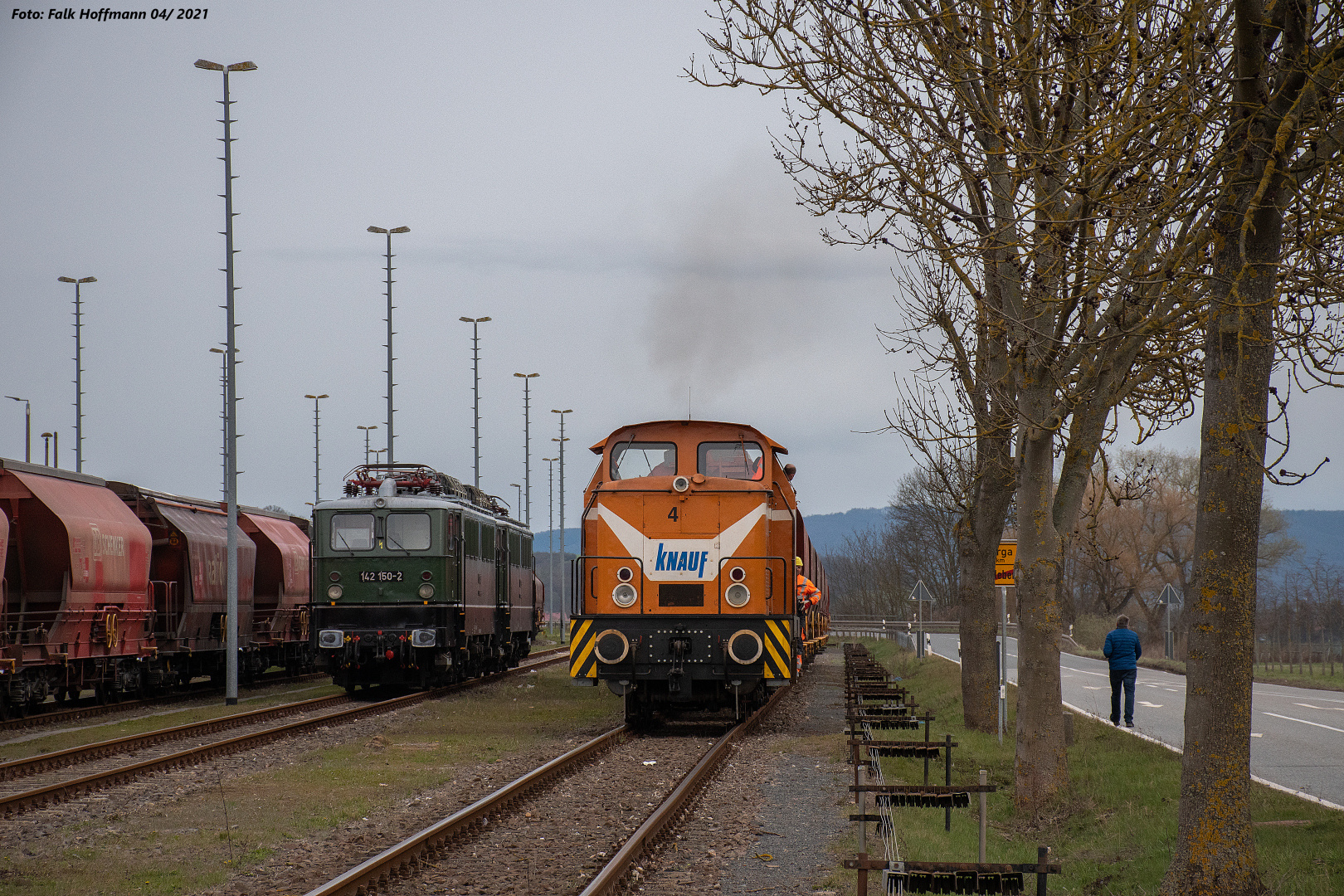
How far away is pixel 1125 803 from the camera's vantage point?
34.8 feet

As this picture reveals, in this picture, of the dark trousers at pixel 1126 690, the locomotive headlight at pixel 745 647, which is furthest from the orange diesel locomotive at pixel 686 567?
the dark trousers at pixel 1126 690

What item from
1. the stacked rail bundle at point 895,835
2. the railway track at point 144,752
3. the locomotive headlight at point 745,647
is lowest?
the railway track at point 144,752

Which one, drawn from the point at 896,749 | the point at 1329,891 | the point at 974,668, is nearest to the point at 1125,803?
the point at 896,749

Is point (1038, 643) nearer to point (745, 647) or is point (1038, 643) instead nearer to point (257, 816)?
point (745, 647)

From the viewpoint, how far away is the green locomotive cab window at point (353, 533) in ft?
70.2

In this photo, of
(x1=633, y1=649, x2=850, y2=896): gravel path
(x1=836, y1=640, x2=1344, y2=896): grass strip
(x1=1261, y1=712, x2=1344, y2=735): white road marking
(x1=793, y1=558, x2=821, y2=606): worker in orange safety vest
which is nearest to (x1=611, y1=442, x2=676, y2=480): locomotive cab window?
(x1=793, y1=558, x2=821, y2=606): worker in orange safety vest

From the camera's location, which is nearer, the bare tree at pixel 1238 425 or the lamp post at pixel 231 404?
the bare tree at pixel 1238 425

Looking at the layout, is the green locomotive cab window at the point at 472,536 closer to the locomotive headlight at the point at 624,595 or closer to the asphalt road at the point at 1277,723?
the locomotive headlight at the point at 624,595

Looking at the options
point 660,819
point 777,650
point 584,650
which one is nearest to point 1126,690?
point 777,650

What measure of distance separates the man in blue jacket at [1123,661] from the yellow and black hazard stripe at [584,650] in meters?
7.33

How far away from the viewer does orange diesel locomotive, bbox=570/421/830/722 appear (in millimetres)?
15234

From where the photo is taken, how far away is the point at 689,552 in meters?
15.5

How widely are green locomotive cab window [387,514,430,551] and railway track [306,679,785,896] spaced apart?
891cm

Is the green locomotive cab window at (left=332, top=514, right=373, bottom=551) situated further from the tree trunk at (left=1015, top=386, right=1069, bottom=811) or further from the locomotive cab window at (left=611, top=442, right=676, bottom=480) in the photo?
the tree trunk at (left=1015, top=386, right=1069, bottom=811)
